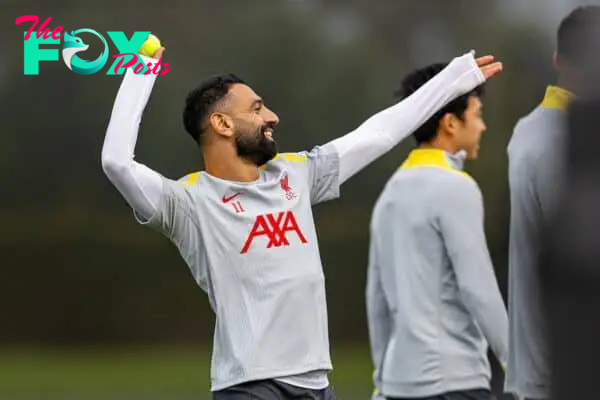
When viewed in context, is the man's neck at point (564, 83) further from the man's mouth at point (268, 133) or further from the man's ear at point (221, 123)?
the man's ear at point (221, 123)

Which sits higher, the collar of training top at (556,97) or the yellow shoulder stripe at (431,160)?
the collar of training top at (556,97)

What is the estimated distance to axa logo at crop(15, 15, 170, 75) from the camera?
13.7ft

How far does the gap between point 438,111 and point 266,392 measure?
A: 168cm

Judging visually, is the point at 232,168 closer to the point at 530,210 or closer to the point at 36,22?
the point at 530,210

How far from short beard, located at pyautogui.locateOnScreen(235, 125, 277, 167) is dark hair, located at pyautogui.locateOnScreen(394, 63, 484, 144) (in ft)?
3.78

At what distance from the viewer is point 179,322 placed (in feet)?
51.1

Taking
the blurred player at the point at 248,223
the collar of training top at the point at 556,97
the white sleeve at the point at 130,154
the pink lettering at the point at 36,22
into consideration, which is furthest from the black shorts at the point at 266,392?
the pink lettering at the point at 36,22

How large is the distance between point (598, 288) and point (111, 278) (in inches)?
562

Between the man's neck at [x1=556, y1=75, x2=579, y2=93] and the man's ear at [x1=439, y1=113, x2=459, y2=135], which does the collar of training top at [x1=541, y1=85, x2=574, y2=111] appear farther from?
the man's ear at [x1=439, y1=113, x2=459, y2=135]

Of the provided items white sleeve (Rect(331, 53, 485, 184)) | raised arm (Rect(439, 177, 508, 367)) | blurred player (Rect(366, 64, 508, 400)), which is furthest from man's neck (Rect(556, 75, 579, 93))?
raised arm (Rect(439, 177, 508, 367))

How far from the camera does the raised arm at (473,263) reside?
495 cm

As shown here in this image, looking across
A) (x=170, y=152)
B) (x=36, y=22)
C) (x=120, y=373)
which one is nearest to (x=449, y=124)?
(x=170, y=152)

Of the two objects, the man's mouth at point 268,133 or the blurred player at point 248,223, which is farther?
the man's mouth at point 268,133

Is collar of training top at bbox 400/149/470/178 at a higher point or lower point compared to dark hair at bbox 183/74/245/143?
lower
